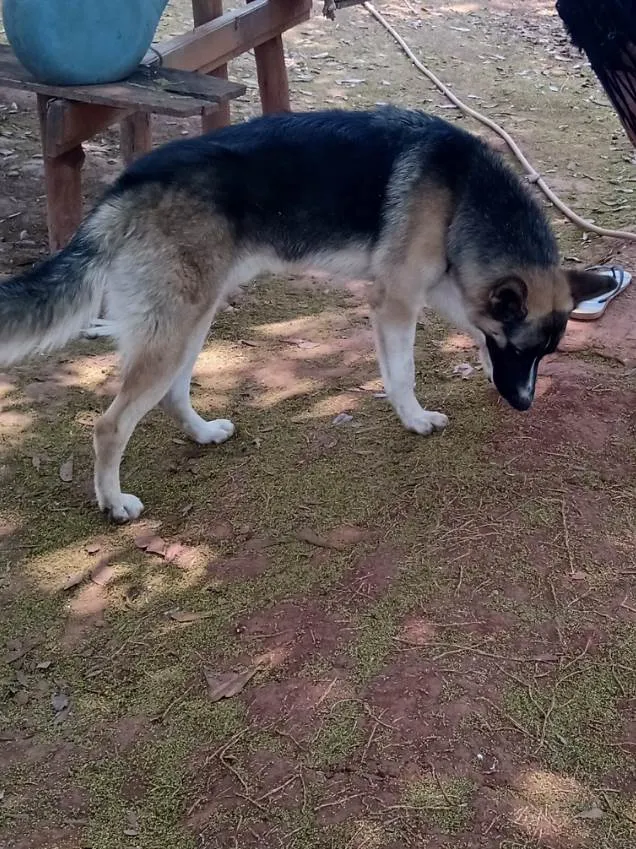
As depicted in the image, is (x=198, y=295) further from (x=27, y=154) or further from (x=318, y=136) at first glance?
(x=27, y=154)

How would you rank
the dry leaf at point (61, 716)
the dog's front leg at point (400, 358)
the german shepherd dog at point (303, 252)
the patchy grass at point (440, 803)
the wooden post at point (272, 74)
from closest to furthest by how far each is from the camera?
the patchy grass at point (440, 803) < the dry leaf at point (61, 716) < the german shepherd dog at point (303, 252) < the dog's front leg at point (400, 358) < the wooden post at point (272, 74)

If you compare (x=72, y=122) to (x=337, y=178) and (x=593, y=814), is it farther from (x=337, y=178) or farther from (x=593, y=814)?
(x=593, y=814)

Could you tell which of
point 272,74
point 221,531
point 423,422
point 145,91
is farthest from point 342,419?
point 272,74

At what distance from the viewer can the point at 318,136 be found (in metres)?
3.72

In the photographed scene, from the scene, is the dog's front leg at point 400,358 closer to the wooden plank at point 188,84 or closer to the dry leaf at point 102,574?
the dry leaf at point 102,574

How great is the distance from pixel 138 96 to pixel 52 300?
1.88 meters

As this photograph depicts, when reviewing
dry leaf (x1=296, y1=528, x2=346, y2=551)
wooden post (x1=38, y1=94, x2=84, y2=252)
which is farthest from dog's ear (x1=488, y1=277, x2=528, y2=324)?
wooden post (x1=38, y1=94, x2=84, y2=252)

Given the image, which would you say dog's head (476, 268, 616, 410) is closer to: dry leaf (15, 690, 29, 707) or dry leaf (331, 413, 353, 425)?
dry leaf (331, 413, 353, 425)

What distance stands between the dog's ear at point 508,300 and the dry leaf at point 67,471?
205 centimetres

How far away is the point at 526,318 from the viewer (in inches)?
144

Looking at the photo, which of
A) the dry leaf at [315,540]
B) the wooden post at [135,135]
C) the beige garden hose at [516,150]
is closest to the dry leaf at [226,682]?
the dry leaf at [315,540]

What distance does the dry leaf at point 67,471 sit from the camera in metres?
3.91

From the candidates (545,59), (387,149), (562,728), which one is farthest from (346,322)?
(545,59)

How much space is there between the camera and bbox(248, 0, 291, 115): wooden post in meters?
6.84
